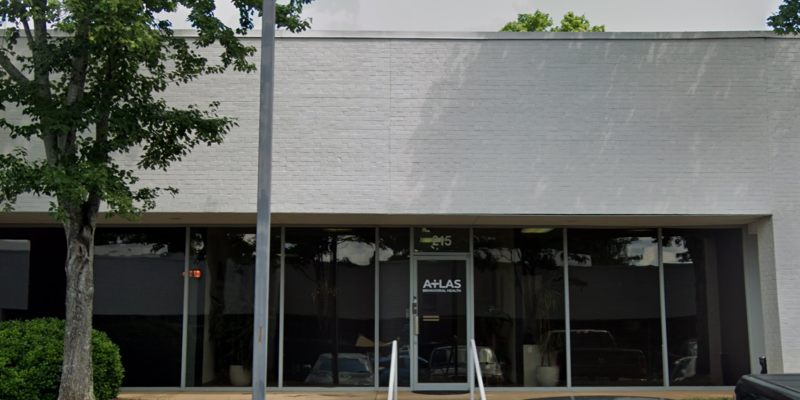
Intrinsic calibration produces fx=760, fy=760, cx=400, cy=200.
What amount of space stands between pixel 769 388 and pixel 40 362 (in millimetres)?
9158

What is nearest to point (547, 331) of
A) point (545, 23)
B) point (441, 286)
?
point (441, 286)

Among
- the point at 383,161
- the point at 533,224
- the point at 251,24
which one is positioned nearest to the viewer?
the point at 251,24

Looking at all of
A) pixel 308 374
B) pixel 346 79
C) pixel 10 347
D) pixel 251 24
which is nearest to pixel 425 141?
pixel 346 79

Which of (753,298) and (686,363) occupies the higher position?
(753,298)

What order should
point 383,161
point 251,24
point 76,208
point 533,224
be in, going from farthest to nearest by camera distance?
point 533,224
point 383,161
point 251,24
point 76,208

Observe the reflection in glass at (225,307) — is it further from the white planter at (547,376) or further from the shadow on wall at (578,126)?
the white planter at (547,376)

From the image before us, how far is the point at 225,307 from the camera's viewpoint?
13.4 m

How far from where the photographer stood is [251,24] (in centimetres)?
1066

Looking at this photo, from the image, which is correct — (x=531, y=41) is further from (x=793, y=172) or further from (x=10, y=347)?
(x=10, y=347)

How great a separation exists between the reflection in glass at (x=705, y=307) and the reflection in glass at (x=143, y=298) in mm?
8717

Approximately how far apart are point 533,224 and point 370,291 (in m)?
3.08

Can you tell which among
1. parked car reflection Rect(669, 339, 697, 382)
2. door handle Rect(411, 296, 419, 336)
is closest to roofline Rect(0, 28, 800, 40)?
door handle Rect(411, 296, 419, 336)

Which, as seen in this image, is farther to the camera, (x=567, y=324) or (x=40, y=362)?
(x=567, y=324)

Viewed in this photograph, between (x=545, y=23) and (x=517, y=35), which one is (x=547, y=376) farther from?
(x=545, y=23)
